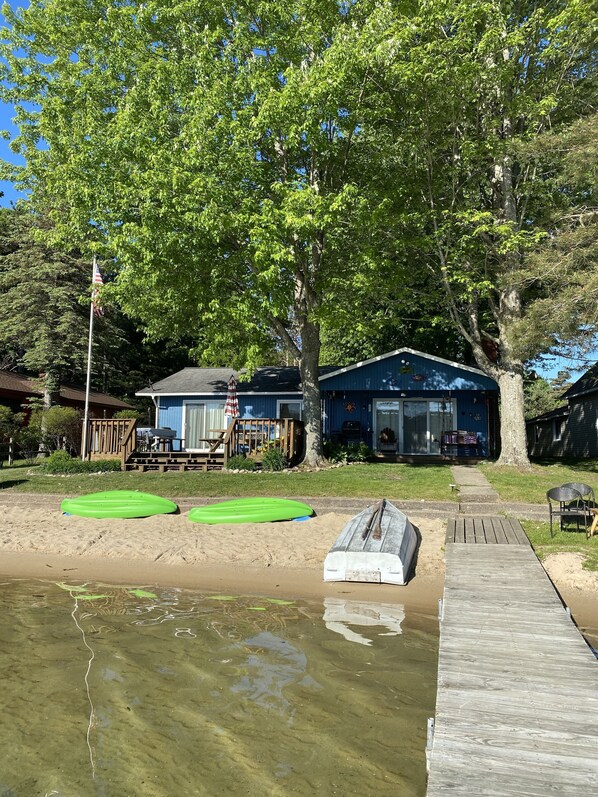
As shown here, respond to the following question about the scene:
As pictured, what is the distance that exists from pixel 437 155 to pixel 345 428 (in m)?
10.2

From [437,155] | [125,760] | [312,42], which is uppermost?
[312,42]

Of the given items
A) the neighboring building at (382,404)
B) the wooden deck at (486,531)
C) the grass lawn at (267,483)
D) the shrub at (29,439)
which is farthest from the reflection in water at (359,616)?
the shrub at (29,439)

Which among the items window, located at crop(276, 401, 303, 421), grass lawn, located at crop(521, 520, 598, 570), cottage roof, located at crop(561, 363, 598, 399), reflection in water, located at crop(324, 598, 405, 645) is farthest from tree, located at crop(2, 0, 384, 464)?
cottage roof, located at crop(561, 363, 598, 399)

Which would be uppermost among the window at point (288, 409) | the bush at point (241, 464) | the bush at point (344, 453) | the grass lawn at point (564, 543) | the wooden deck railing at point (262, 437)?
the window at point (288, 409)

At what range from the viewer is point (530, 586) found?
6734 mm

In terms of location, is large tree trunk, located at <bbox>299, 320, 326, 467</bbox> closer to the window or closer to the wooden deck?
the window

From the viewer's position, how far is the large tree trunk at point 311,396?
57.5ft

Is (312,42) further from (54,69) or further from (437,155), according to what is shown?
(54,69)

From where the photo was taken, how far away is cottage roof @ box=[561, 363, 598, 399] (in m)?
23.0

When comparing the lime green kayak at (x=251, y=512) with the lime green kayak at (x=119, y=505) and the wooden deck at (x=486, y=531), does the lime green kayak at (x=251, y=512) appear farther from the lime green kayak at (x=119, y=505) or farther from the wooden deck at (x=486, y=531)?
the wooden deck at (x=486, y=531)

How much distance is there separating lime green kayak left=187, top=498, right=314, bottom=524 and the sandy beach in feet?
0.70

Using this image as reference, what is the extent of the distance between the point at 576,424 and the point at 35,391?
25602 millimetres

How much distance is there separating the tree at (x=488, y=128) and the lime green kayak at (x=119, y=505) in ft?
29.4

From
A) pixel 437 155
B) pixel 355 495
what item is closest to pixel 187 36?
pixel 437 155
